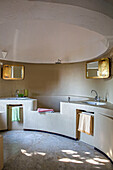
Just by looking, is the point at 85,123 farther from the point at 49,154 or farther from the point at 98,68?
the point at 98,68

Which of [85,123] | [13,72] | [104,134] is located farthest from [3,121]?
[104,134]

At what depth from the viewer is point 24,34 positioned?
377 cm

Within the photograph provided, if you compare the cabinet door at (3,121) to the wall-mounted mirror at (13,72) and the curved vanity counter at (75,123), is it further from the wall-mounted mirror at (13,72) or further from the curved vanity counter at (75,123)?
the wall-mounted mirror at (13,72)

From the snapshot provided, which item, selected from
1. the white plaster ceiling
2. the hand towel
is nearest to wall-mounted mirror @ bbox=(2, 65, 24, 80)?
the white plaster ceiling

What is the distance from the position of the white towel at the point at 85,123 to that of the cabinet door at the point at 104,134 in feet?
0.43

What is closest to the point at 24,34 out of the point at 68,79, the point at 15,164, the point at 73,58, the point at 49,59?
the point at 49,59

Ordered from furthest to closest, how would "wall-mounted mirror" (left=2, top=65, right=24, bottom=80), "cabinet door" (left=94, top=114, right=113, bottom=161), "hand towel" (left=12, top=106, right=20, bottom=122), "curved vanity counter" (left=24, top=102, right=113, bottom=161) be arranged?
"wall-mounted mirror" (left=2, top=65, right=24, bottom=80) → "hand towel" (left=12, top=106, right=20, bottom=122) → "curved vanity counter" (left=24, top=102, right=113, bottom=161) → "cabinet door" (left=94, top=114, right=113, bottom=161)

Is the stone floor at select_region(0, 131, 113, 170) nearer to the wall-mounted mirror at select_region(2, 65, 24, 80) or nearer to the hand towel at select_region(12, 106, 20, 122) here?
the hand towel at select_region(12, 106, 20, 122)

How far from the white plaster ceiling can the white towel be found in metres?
1.50

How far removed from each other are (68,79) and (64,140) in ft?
7.16

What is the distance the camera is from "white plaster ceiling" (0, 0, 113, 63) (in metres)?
1.67

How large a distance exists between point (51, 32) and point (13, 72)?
76.0 inches

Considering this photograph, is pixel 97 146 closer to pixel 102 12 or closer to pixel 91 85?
pixel 91 85

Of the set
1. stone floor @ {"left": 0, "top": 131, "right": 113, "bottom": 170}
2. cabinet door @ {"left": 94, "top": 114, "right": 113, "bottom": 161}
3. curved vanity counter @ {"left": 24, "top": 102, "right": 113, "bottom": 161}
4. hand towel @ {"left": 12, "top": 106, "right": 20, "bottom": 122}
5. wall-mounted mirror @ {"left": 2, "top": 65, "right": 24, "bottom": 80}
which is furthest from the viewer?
wall-mounted mirror @ {"left": 2, "top": 65, "right": 24, "bottom": 80}
